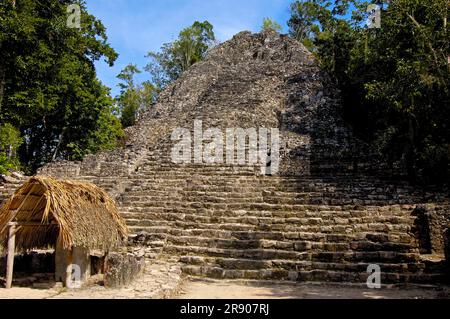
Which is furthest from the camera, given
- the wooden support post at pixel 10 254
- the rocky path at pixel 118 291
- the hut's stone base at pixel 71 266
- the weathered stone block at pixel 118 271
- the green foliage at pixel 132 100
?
the green foliage at pixel 132 100

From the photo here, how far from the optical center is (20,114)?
13633 mm

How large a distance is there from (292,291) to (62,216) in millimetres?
3560

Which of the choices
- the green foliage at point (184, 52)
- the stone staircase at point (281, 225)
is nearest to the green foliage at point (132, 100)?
the green foliage at point (184, 52)

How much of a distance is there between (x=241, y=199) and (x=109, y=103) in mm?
12369

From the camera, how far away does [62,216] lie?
5.43 meters

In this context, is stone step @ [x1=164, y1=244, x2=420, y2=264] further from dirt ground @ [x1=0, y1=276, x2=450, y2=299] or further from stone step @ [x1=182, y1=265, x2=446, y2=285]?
dirt ground @ [x1=0, y1=276, x2=450, y2=299]

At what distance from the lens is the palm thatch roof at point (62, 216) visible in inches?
216

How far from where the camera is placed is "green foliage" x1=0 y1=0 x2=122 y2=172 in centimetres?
1271

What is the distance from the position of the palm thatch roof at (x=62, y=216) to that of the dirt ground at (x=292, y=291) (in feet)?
5.14

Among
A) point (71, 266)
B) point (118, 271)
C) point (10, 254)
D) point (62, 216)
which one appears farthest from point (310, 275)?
point (10, 254)

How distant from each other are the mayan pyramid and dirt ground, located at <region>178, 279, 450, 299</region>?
312 mm

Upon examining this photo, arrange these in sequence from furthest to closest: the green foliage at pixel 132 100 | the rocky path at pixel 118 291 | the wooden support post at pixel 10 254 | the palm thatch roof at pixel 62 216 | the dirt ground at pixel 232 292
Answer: the green foliage at pixel 132 100
the wooden support post at pixel 10 254
the palm thatch roof at pixel 62 216
the dirt ground at pixel 232 292
the rocky path at pixel 118 291

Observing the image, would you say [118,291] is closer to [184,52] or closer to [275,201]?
[275,201]

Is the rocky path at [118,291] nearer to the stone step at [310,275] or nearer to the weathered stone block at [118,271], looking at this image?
the weathered stone block at [118,271]
